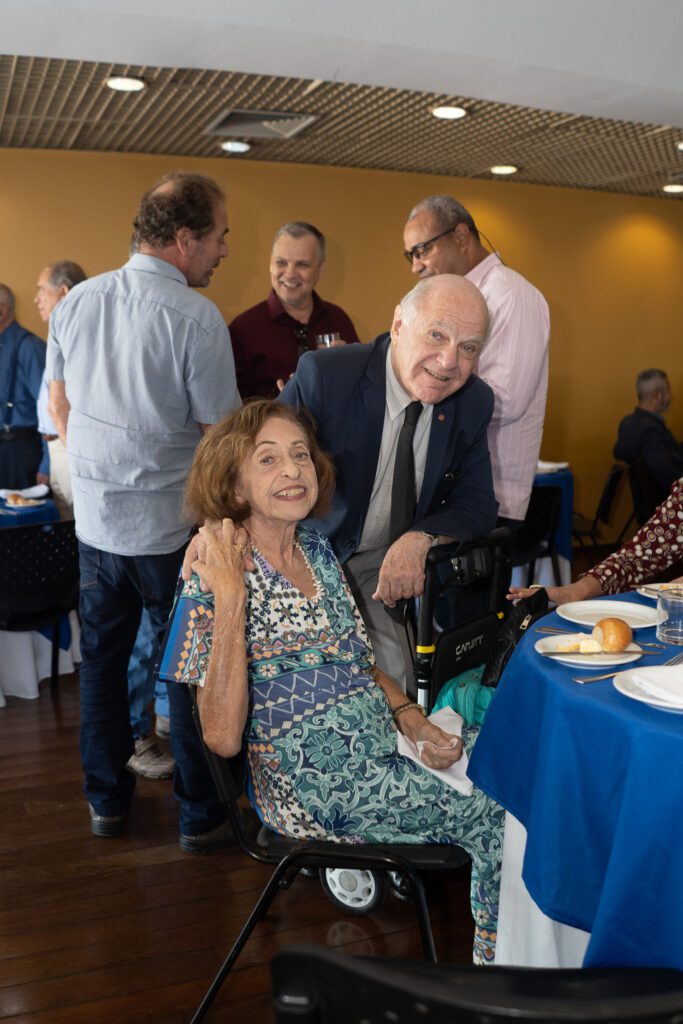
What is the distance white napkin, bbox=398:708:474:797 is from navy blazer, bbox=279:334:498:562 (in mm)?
511

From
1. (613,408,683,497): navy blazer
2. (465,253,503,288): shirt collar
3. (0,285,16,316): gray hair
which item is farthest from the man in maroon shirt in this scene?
(613,408,683,497): navy blazer

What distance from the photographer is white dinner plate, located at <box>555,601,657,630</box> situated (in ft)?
6.64

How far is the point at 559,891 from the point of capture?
1616mm

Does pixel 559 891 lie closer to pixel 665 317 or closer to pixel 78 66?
pixel 78 66

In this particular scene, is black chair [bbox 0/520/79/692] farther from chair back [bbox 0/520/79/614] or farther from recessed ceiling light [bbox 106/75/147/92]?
recessed ceiling light [bbox 106/75/147/92]

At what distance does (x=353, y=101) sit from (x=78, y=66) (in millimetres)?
1388

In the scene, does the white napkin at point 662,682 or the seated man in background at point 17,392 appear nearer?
the white napkin at point 662,682

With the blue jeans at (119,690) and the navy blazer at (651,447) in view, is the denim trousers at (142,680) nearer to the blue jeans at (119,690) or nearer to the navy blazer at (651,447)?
the blue jeans at (119,690)

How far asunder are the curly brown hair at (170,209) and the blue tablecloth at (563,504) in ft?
10.2

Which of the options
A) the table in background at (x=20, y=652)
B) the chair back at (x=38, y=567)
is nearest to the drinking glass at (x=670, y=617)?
the chair back at (x=38, y=567)

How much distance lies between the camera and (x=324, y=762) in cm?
198

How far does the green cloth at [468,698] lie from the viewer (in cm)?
229

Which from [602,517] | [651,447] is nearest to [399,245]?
[651,447]

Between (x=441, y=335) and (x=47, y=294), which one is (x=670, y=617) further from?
(x=47, y=294)
